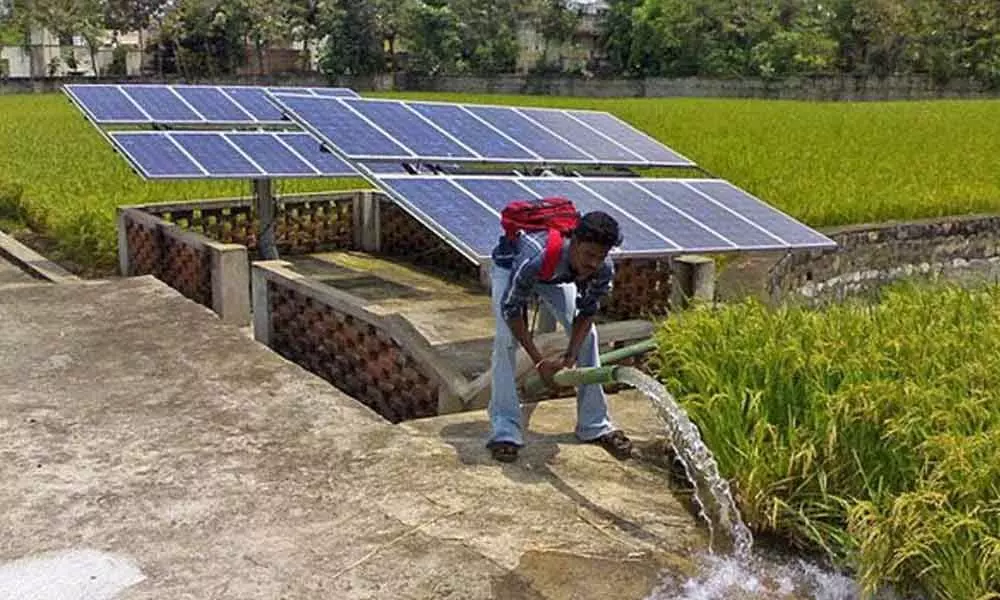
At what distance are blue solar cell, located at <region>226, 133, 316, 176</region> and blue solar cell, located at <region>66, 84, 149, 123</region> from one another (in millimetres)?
925

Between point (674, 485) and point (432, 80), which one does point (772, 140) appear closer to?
point (674, 485)

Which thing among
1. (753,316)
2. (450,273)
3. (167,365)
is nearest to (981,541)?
(753,316)

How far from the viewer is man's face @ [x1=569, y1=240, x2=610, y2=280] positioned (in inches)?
160

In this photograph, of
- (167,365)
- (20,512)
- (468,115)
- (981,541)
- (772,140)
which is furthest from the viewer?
(772,140)

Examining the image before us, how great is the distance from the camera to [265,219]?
31.0 ft

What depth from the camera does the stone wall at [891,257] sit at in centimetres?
970

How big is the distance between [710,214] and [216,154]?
4.97 m

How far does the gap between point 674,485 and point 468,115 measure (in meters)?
4.36

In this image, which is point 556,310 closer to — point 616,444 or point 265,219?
point 616,444

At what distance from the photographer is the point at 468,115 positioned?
803 centimetres

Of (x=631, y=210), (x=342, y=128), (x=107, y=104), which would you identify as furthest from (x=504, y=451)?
(x=107, y=104)

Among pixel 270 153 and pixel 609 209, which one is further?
pixel 270 153

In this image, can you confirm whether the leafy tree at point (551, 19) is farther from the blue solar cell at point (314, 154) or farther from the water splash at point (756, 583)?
the water splash at point (756, 583)

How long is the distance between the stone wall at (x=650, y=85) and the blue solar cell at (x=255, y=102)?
39.5 metres
